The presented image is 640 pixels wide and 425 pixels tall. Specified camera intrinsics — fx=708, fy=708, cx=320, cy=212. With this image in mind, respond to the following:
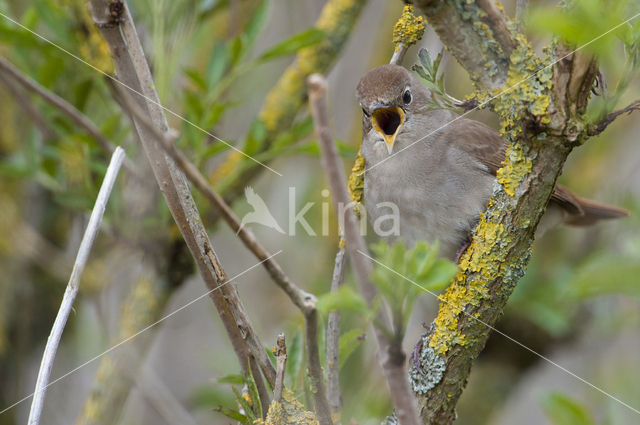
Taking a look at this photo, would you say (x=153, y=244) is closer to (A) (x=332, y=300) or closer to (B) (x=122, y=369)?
(B) (x=122, y=369)

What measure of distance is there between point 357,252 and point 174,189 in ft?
1.64

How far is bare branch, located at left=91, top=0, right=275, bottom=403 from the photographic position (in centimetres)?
128

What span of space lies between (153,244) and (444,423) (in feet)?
4.74

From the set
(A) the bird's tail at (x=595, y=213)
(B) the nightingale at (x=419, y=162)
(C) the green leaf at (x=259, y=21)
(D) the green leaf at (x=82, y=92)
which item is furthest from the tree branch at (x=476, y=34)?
(A) the bird's tail at (x=595, y=213)

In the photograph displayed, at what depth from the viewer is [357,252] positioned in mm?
936

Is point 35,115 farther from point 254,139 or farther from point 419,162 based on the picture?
point 419,162

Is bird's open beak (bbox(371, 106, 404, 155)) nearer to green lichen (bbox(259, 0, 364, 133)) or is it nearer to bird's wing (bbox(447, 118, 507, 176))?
bird's wing (bbox(447, 118, 507, 176))

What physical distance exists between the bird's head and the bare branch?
2.99 feet

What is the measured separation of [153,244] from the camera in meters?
2.58

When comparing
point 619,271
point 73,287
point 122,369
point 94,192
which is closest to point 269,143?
point 94,192

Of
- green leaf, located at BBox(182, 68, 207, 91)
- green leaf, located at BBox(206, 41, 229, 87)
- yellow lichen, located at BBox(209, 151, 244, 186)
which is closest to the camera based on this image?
green leaf, located at BBox(182, 68, 207, 91)

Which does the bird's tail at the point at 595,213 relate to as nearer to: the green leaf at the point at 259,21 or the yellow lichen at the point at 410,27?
the green leaf at the point at 259,21

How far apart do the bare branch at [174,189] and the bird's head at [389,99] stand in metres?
0.91

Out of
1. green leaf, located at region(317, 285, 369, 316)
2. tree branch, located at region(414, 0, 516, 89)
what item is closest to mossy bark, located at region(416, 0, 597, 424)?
tree branch, located at region(414, 0, 516, 89)
